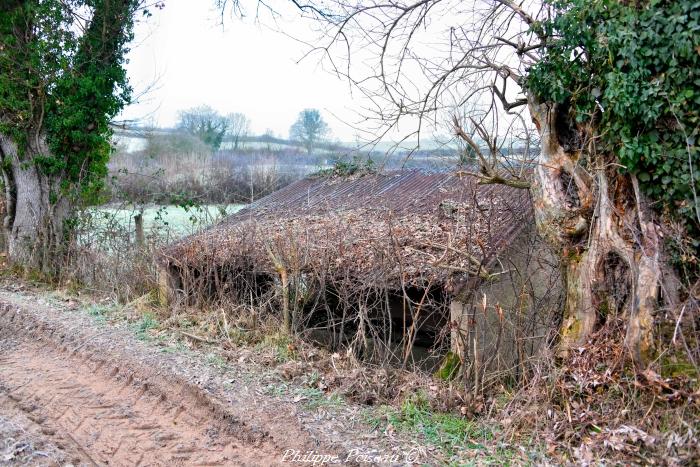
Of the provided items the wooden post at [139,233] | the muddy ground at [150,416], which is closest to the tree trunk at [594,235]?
the muddy ground at [150,416]

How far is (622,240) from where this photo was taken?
5.75 m

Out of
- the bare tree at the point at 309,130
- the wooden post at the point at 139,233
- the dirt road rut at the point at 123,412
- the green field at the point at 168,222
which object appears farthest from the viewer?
the bare tree at the point at 309,130

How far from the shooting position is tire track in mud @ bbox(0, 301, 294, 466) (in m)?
5.36

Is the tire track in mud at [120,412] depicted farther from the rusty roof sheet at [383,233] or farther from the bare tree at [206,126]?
the bare tree at [206,126]

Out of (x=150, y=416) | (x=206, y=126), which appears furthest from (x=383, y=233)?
(x=206, y=126)

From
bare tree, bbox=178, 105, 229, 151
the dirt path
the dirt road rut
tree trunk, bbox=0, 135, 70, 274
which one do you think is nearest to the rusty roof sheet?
the dirt road rut

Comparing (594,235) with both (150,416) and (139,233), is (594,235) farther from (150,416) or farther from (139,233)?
(139,233)

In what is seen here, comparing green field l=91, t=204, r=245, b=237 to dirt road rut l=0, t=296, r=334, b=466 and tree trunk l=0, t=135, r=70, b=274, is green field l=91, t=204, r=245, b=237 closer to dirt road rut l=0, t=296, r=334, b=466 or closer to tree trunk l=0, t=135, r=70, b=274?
tree trunk l=0, t=135, r=70, b=274

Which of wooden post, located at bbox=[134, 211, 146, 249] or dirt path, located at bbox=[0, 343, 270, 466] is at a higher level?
wooden post, located at bbox=[134, 211, 146, 249]

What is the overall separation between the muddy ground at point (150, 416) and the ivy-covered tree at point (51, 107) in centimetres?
504

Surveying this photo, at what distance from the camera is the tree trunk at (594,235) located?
5371mm

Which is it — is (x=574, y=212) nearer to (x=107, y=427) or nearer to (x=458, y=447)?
(x=458, y=447)

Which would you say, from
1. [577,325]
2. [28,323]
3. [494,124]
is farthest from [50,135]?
[577,325]

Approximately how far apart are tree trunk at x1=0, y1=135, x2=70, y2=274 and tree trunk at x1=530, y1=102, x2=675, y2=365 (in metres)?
9.74
